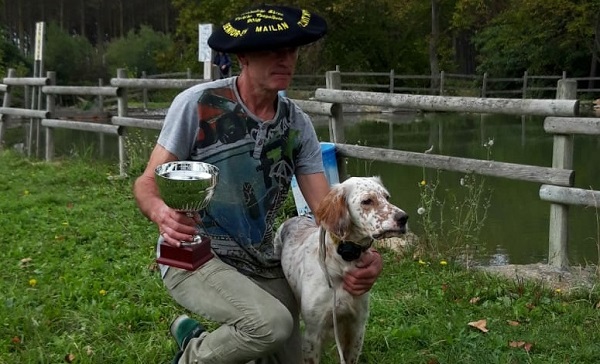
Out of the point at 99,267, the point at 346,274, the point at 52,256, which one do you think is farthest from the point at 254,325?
the point at 52,256

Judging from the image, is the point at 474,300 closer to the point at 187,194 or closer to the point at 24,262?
the point at 187,194

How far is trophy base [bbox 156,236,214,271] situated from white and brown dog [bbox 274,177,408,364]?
1.67 ft

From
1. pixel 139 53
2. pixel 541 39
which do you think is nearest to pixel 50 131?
pixel 541 39

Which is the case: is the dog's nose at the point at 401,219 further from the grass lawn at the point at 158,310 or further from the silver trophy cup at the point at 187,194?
the grass lawn at the point at 158,310

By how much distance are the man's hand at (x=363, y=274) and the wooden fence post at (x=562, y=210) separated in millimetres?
2545

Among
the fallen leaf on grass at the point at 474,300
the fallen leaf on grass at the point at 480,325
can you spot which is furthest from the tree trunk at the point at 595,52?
the fallen leaf on grass at the point at 480,325

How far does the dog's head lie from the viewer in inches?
105

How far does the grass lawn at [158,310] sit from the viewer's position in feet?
11.7

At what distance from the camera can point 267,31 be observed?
2811 millimetres

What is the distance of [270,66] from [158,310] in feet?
5.71

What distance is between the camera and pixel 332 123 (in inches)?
261

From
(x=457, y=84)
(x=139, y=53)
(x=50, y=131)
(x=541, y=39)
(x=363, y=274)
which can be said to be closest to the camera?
(x=363, y=274)

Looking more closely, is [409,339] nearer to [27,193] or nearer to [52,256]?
[52,256]

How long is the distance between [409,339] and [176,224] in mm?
1680
